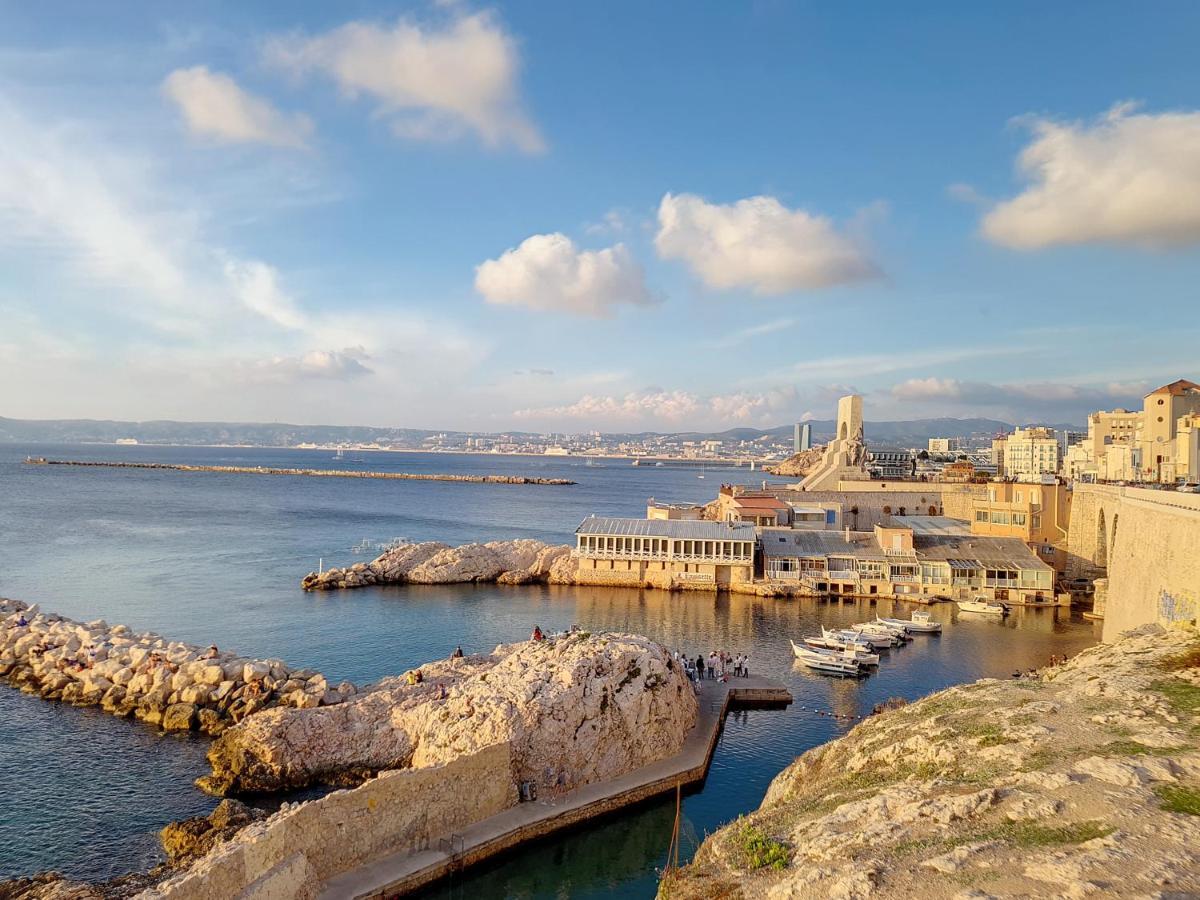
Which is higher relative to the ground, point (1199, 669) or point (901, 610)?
point (1199, 669)

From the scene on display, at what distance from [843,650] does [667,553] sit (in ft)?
57.8

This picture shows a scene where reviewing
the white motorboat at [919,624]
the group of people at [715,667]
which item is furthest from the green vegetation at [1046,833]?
the white motorboat at [919,624]

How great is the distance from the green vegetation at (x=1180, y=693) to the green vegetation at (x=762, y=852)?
310 inches

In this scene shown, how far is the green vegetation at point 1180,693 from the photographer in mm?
12953

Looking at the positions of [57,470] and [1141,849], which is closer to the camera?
[1141,849]

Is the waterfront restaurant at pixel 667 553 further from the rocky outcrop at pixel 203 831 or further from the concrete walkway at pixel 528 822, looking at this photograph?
the rocky outcrop at pixel 203 831

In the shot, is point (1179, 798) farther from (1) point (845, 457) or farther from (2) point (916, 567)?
(1) point (845, 457)

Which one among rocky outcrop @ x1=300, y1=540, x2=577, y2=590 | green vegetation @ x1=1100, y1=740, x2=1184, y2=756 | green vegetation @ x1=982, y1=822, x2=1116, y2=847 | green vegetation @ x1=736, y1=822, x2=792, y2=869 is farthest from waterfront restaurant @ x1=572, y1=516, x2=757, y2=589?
green vegetation @ x1=982, y1=822, x2=1116, y2=847

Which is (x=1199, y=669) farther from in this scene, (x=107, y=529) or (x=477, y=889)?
(x=107, y=529)

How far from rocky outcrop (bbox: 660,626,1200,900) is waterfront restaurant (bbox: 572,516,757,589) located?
32.3m

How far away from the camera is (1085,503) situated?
162 feet

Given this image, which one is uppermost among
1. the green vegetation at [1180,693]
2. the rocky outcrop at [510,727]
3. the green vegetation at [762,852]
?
the green vegetation at [1180,693]

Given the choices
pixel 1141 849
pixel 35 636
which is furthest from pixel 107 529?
pixel 1141 849

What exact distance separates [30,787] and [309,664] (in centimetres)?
1218
